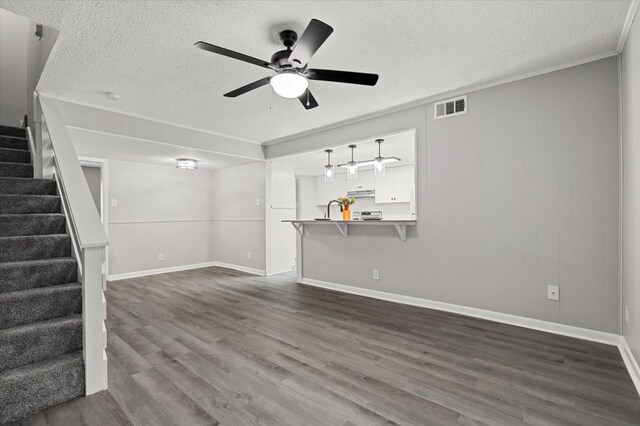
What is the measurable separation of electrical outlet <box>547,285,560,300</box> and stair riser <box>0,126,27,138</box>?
19.8 feet

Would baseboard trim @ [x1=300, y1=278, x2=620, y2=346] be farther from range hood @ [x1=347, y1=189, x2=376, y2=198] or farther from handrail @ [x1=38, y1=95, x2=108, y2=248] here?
handrail @ [x1=38, y1=95, x2=108, y2=248]

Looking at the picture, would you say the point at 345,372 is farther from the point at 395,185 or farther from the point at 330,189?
the point at 330,189

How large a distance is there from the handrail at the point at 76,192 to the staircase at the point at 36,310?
1.51 ft

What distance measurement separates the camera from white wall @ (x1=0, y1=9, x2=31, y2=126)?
4.70 m

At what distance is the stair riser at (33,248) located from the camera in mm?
2273

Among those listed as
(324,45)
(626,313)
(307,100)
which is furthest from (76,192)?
(626,313)

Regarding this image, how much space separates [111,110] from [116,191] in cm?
227

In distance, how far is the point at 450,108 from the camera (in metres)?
3.54

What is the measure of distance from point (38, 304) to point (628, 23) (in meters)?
4.39

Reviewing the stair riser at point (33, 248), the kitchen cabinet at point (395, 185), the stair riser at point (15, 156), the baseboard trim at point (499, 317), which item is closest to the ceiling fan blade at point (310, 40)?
the stair riser at point (33, 248)

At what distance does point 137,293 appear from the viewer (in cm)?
455

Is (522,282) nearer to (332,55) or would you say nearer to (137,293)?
(332,55)

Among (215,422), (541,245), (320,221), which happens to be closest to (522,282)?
(541,245)

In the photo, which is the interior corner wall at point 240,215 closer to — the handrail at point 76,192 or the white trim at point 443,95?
the white trim at point 443,95
